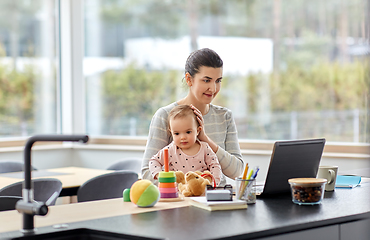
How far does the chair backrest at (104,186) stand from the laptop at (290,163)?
4.24 feet

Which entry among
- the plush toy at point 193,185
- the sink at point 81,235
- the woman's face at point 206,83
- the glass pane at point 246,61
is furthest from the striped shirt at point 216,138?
the glass pane at point 246,61

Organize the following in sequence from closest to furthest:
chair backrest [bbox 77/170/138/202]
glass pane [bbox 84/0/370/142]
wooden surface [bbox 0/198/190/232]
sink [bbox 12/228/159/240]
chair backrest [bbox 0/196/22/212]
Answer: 1. sink [bbox 12/228/159/240]
2. wooden surface [bbox 0/198/190/232]
3. chair backrest [bbox 0/196/22/212]
4. chair backrest [bbox 77/170/138/202]
5. glass pane [bbox 84/0/370/142]

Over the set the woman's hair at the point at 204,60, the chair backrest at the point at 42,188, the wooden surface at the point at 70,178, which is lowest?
the wooden surface at the point at 70,178

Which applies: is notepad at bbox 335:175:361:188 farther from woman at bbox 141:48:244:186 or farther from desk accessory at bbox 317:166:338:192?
woman at bbox 141:48:244:186

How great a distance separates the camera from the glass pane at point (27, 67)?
512 cm

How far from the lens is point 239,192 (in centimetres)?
169

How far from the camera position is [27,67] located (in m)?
5.32

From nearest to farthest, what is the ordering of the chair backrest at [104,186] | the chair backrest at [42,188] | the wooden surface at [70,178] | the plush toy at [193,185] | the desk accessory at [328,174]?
1. the plush toy at [193,185]
2. the desk accessory at [328,174]
3. the chair backrest at [42,188]
4. the chair backrest at [104,186]
5. the wooden surface at [70,178]

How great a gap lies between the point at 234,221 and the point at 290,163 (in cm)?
51

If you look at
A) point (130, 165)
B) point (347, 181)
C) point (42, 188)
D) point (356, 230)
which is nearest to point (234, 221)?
point (356, 230)

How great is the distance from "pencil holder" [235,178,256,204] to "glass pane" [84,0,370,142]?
2.12 metres

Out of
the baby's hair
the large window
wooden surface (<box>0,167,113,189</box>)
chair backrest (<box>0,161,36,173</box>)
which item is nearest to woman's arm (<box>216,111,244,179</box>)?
the baby's hair

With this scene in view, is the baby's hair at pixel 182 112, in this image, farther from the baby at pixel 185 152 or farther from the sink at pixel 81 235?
the sink at pixel 81 235

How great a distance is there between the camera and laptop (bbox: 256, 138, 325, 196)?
69.6 inches
